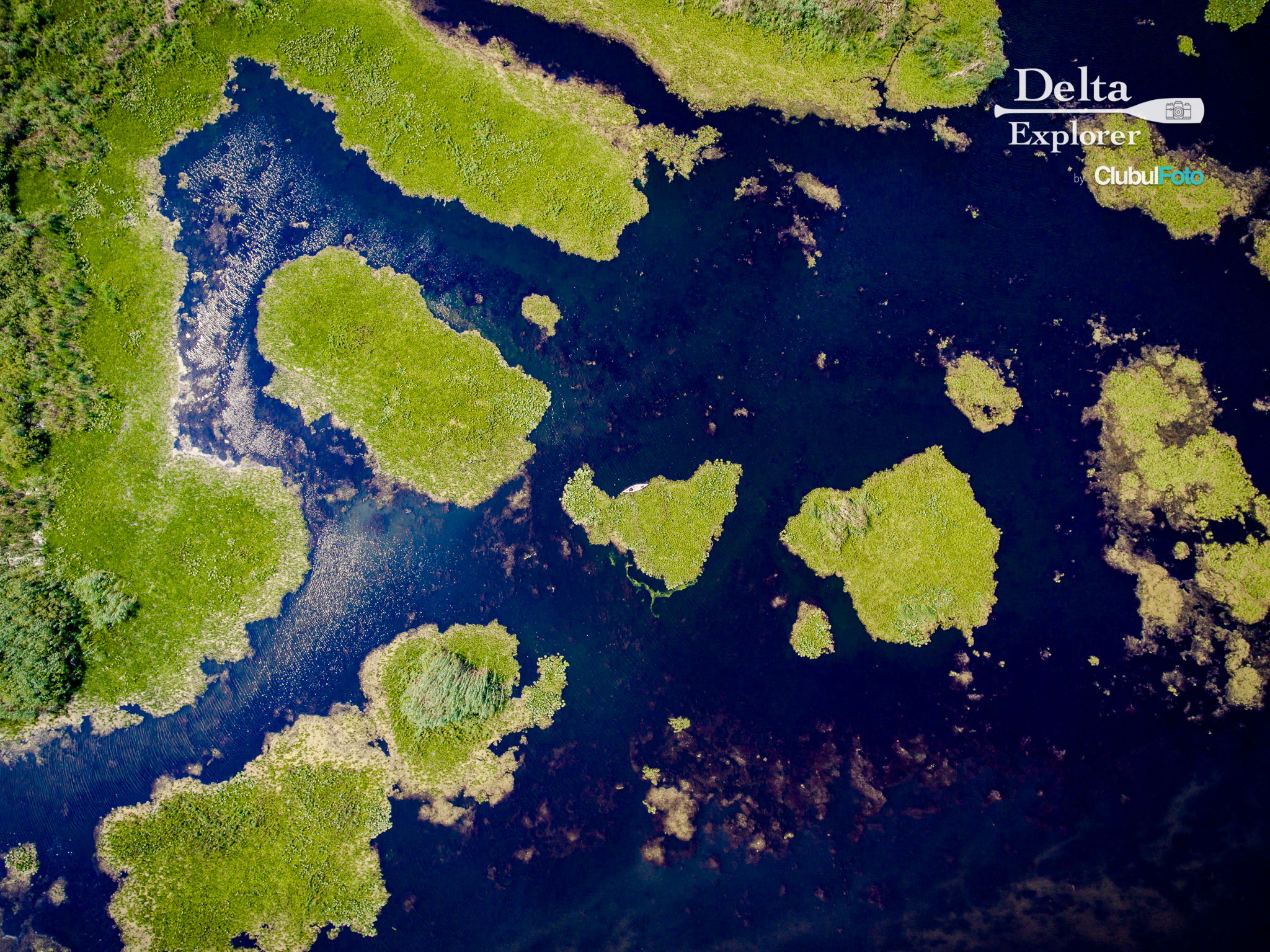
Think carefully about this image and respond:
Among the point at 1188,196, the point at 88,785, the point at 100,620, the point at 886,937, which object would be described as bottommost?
the point at 886,937

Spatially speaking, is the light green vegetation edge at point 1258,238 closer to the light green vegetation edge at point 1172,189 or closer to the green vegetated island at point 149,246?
the light green vegetation edge at point 1172,189

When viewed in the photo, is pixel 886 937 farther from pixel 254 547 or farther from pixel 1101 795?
pixel 254 547

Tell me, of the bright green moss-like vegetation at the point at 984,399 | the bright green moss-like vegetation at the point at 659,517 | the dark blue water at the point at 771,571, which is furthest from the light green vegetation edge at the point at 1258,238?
the bright green moss-like vegetation at the point at 659,517

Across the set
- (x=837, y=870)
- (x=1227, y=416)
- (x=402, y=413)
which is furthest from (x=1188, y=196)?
(x=402, y=413)

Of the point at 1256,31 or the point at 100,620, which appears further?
the point at 1256,31

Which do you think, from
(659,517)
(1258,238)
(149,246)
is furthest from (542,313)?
(1258,238)

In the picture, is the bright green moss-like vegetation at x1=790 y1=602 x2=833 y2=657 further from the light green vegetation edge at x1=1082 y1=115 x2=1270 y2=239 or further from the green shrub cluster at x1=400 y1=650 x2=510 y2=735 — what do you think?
the light green vegetation edge at x1=1082 y1=115 x2=1270 y2=239
